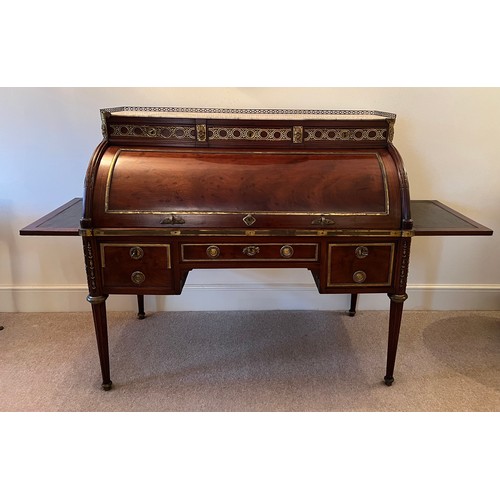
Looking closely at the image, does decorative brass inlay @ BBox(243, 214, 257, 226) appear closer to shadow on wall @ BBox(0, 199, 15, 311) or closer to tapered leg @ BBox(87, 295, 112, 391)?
tapered leg @ BBox(87, 295, 112, 391)

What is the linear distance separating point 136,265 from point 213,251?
12.7 inches

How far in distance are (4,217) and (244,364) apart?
1.60 m

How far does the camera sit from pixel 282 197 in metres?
1.66

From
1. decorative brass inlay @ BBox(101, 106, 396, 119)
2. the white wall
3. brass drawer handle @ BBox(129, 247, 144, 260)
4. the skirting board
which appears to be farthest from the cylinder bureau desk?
the skirting board

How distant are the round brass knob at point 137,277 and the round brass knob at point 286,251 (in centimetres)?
58

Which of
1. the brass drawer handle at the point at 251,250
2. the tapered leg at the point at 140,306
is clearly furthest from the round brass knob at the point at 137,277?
the tapered leg at the point at 140,306

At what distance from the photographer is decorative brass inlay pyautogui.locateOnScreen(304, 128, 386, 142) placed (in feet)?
5.84

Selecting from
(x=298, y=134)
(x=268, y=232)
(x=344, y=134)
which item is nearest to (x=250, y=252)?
(x=268, y=232)

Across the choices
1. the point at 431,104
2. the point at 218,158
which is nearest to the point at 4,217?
the point at 218,158

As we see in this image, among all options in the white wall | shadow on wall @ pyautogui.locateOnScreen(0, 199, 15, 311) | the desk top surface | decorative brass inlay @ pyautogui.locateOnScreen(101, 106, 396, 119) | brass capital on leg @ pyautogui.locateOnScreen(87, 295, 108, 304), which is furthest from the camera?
shadow on wall @ pyautogui.locateOnScreen(0, 199, 15, 311)

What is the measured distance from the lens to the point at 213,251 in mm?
1673

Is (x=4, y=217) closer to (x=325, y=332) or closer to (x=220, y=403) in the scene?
(x=220, y=403)

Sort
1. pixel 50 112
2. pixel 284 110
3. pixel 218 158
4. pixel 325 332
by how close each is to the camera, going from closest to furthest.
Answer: pixel 218 158, pixel 284 110, pixel 50 112, pixel 325 332

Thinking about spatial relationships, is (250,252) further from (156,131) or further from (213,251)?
(156,131)
